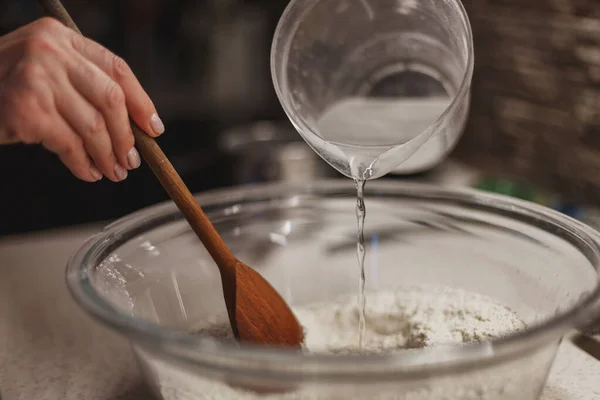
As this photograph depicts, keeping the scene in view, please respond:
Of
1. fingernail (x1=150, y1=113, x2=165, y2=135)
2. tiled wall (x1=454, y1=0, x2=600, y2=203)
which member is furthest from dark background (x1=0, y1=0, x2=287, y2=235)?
fingernail (x1=150, y1=113, x2=165, y2=135)

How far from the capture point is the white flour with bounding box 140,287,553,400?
490 mm

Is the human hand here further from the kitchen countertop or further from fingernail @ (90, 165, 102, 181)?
the kitchen countertop

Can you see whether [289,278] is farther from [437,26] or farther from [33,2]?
A: [33,2]

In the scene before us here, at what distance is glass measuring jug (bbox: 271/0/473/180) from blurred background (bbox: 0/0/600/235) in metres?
0.34

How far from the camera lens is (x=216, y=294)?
0.80m

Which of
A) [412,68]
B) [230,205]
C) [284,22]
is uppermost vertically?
[284,22]

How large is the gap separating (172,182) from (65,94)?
16cm

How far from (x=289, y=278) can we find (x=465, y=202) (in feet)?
0.87

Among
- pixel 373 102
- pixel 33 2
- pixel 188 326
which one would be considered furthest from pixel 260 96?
pixel 188 326

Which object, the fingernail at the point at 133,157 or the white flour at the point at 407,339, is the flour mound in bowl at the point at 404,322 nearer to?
the white flour at the point at 407,339

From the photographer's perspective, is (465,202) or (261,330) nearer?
(261,330)

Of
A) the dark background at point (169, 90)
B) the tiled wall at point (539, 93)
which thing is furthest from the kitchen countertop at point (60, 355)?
the dark background at point (169, 90)

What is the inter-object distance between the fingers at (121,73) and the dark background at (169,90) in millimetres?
1063

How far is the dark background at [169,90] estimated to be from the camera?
1.75 m
